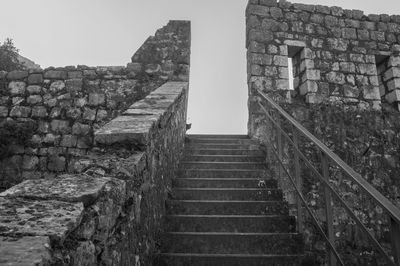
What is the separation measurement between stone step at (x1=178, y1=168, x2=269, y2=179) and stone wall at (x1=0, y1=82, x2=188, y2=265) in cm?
111

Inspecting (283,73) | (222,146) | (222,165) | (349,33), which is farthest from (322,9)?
(222,165)

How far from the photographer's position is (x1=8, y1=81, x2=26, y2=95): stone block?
5523mm

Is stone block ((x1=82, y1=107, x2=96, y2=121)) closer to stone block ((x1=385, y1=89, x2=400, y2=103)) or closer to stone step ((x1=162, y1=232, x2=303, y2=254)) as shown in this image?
stone step ((x1=162, y1=232, x2=303, y2=254))

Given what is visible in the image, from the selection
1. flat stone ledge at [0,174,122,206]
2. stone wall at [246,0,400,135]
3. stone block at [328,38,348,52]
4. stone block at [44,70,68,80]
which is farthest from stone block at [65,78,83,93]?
stone block at [328,38,348,52]

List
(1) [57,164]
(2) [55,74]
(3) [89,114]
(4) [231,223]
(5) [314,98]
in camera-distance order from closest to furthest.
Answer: (4) [231,223] → (1) [57,164] → (3) [89,114] → (2) [55,74] → (5) [314,98]

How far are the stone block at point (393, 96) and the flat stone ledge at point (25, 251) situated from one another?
22.8 feet

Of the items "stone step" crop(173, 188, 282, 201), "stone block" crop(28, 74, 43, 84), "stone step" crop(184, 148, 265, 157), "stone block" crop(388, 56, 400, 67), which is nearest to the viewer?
"stone step" crop(173, 188, 282, 201)

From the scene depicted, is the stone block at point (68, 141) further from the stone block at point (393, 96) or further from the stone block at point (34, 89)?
the stone block at point (393, 96)

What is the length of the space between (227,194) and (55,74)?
3.89m

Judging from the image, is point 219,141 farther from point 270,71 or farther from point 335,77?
point 335,77

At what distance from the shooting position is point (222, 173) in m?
4.32

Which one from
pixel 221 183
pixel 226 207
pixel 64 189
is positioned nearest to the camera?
pixel 64 189

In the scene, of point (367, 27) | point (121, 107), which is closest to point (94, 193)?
point (121, 107)

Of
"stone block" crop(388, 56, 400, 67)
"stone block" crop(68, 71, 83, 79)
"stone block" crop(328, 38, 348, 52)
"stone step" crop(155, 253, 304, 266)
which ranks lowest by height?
"stone step" crop(155, 253, 304, 266)
